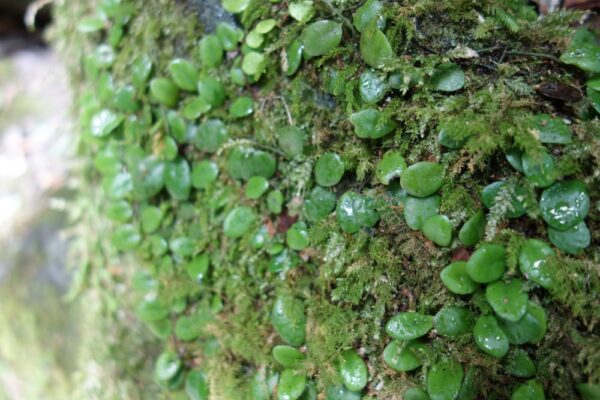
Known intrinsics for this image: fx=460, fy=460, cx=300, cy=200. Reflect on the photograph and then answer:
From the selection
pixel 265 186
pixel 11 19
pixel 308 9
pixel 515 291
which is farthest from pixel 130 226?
pixel 11 19

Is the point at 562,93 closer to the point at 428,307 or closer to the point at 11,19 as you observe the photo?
the point at 428,307

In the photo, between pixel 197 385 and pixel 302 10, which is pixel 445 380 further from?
pixel 302 10

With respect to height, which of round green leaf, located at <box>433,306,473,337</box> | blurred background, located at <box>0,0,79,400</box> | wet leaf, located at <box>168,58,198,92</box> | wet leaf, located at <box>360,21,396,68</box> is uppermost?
wet leaf, located at <box>360,21,396,68</box>

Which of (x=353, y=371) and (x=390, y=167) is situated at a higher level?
(x=390, y=167)

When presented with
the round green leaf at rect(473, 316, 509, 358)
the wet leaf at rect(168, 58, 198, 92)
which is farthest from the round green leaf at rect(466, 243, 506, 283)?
the wet leaf at rect(168, 58, 198, 92)

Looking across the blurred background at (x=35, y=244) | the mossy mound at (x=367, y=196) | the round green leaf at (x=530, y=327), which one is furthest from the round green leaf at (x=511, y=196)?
the blurred background at (x=35, y=244)

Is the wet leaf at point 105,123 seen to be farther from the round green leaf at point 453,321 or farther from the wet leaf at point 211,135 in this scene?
the round green leaf at point 453,321

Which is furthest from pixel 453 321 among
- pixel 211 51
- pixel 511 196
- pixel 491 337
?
pixel 211 51

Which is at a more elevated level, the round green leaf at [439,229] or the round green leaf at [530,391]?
the round green leaf at [439,229]

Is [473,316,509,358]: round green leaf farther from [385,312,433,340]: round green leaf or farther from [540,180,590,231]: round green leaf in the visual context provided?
[540,180,590,231]: round green leaf
